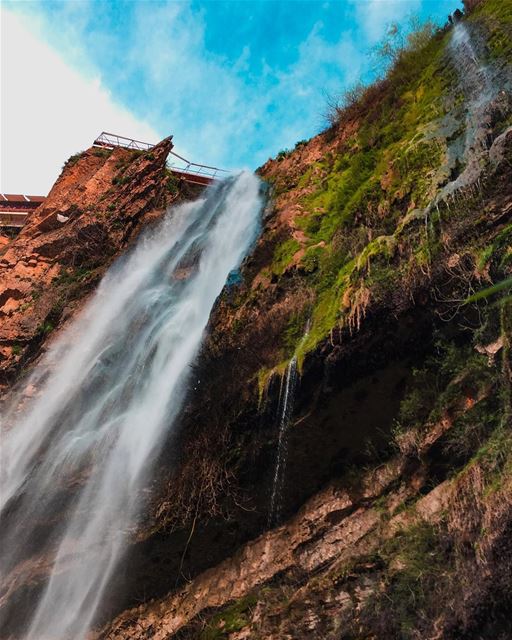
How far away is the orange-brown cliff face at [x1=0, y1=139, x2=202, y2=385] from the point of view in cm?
1769

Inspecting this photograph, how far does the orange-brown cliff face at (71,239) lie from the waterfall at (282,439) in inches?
444

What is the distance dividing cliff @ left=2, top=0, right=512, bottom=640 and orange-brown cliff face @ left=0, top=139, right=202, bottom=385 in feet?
29.9

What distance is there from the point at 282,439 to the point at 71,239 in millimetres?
14817

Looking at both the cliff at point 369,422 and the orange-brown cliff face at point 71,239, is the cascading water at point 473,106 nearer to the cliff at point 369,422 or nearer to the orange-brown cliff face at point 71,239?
the cliff at point 369,422

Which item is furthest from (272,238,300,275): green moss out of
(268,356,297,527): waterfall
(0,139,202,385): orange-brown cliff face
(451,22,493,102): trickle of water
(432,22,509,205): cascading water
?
(0,139,202,385): orange-brown cliff face

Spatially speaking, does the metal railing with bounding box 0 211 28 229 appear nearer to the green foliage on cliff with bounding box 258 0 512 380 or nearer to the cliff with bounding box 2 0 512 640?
the green foliage on cliff with bounding box 258 0 512 380

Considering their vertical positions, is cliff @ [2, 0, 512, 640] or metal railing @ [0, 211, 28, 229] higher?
metal railing @ [0, 211, 28, 229]

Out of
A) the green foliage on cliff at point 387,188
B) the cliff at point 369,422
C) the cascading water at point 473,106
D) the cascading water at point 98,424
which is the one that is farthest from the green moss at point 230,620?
the cascading water at point 473,106

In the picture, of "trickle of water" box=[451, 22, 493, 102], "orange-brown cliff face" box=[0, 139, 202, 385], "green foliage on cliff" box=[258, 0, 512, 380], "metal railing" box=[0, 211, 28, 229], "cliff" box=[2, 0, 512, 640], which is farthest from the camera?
"metal railing" box=[0, 211, 28, 229]

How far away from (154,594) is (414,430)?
554cm

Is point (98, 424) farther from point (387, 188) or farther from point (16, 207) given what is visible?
point (16, 207)

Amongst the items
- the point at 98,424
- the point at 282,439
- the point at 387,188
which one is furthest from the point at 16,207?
the point at 282,439

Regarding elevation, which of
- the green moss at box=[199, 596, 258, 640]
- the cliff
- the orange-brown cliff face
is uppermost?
the orange-brown cliff face

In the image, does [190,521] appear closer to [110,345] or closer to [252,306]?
[252,306]
